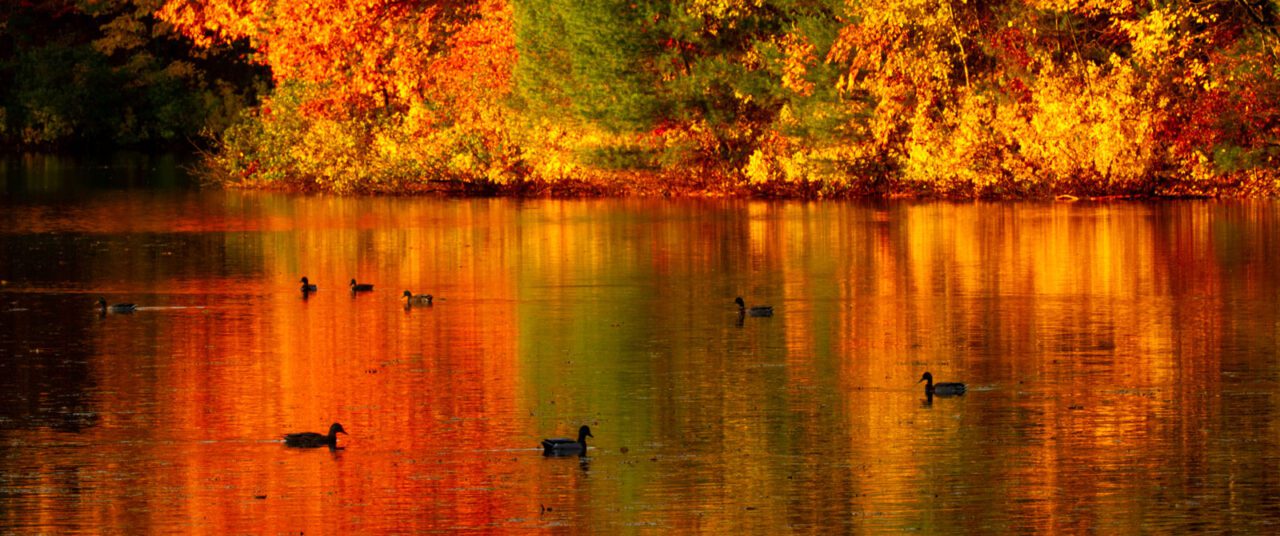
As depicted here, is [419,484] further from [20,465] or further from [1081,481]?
[1081,481]

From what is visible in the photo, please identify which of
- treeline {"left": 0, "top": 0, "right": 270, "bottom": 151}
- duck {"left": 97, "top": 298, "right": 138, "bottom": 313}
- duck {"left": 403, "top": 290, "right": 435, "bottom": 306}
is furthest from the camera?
treeline {"left": 0, "top": 0, "right": 270, "bottom": 151}

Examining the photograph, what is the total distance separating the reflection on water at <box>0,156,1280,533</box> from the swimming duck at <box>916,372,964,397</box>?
0.59ft

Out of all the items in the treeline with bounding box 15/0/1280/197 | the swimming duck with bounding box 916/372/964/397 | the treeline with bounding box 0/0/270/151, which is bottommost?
the swimming duck with bounding box 916/372/964/397

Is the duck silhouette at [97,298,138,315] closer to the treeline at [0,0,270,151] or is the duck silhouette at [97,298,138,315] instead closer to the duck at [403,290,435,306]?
the duck at [403,290,435,306]

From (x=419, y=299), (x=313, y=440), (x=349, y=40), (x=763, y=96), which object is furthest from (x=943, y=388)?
(x=349, y=40)

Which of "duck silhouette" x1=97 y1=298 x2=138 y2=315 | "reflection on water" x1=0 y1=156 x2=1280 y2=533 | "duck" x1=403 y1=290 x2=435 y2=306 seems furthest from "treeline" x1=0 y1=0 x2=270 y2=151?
"duck" x1=403 y1=290 x2=435 y2=306

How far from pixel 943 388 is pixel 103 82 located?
7364cm

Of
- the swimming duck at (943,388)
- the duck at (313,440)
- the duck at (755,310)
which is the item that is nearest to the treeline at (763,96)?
the duck at (755,310)

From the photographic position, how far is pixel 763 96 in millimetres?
49688

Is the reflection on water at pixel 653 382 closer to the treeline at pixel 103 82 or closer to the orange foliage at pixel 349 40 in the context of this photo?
the orange foliage at pixel 349 40

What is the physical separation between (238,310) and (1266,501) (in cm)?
1551

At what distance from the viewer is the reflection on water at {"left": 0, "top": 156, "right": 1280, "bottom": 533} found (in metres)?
14.5

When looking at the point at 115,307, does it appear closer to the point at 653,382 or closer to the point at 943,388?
the point at 653,382

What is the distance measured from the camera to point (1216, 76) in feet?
146
